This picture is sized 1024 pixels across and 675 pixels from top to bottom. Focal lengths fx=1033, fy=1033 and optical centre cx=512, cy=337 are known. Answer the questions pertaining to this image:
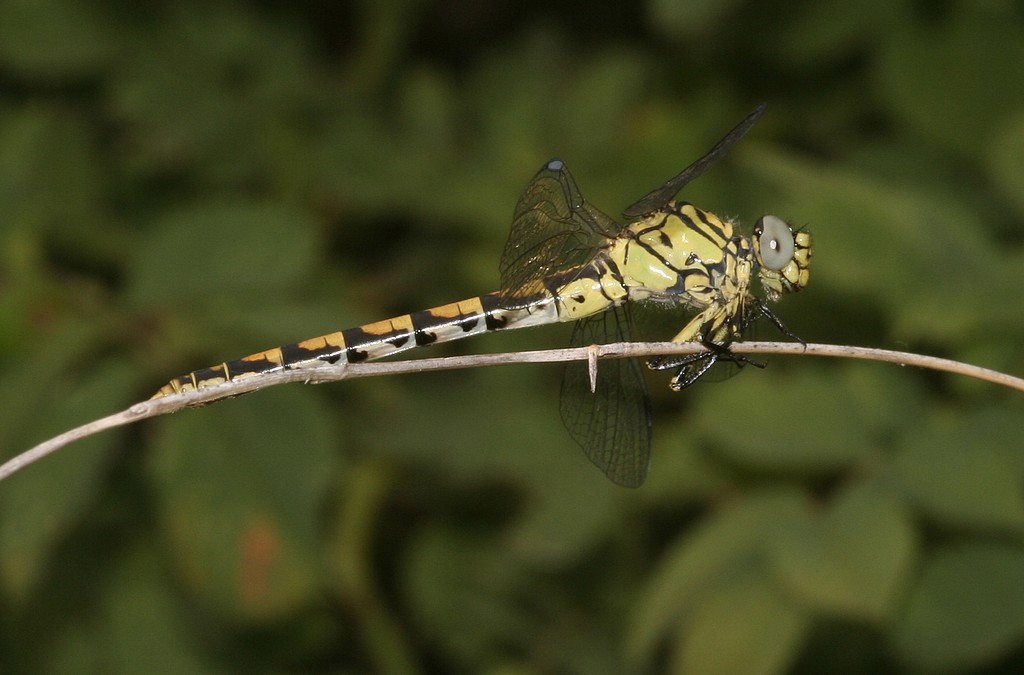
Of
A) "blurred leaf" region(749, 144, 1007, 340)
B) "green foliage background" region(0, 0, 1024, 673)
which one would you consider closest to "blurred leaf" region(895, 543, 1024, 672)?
"green foliage background" region(0, 0, 1024, 673)

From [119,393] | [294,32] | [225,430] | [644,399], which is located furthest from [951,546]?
[294,32]

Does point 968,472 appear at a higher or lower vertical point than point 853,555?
higher

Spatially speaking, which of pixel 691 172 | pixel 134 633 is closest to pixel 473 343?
pixel 134 633

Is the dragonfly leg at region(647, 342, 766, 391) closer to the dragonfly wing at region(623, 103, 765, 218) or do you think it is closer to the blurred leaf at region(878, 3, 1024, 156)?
the dragonfly wing at region(623, 103, 765, 218)

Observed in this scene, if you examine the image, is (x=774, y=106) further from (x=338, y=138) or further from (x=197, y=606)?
(x=197, y=606)

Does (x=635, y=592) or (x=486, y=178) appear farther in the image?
(x=486, y=178)

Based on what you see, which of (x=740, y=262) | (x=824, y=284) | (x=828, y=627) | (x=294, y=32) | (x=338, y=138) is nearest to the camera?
(x=740, y=262)

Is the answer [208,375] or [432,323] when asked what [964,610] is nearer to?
[432,323]
